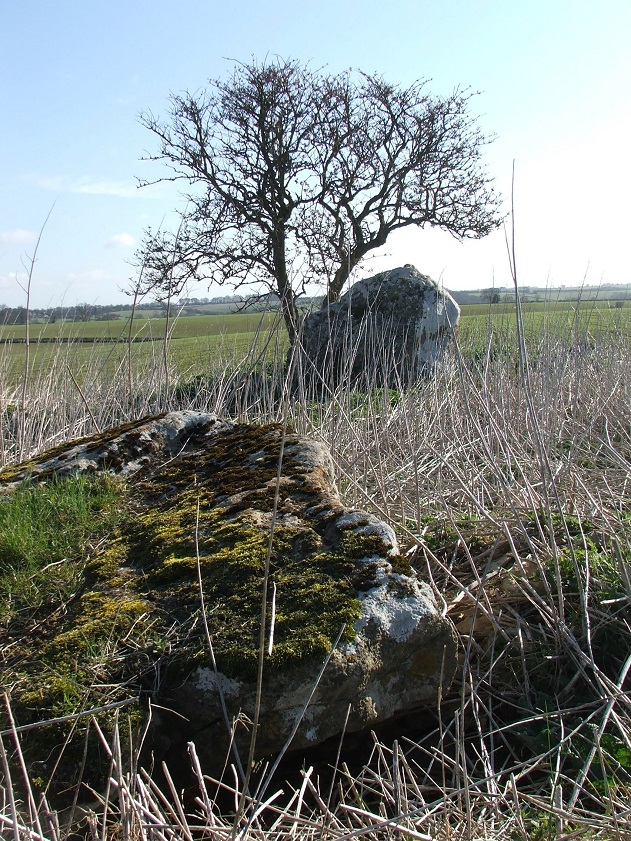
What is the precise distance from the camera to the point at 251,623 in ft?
6.10

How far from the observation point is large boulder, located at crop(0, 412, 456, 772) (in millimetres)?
1711

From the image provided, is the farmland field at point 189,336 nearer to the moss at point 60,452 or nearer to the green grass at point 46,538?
the moss at point 60,452

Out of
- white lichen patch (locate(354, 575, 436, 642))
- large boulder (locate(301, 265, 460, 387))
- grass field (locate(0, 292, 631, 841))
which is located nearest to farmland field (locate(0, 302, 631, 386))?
large boulder (locate(301, 265, 460, 387))

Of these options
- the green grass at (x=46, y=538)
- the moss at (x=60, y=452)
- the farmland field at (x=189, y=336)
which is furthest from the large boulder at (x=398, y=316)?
the green grass at (x=46, y=538)

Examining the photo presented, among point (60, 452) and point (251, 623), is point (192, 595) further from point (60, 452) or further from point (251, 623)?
point (60, 452)

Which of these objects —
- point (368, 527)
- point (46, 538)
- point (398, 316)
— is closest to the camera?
point (368, 527)

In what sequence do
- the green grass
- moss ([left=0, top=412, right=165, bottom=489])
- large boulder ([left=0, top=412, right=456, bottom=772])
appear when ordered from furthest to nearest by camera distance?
moss ([left=0, top=412, right=165, bottom=489]) < the green grass < large boulder ([left=0, top=412, right=456, bottom=772])

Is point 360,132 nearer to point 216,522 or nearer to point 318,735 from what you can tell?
point 216,522

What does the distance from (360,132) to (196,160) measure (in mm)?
2932

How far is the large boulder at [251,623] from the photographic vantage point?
171cm

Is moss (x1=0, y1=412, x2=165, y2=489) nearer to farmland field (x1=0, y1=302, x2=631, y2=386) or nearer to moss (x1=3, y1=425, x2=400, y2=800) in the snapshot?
moss (x1=3, y1=425, x2=400, y2=800)

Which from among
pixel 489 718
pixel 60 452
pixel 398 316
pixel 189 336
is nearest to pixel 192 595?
pixel 489 718

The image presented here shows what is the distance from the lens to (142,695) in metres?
1.72

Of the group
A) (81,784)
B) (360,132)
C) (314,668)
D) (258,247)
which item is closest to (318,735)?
(314,668)
